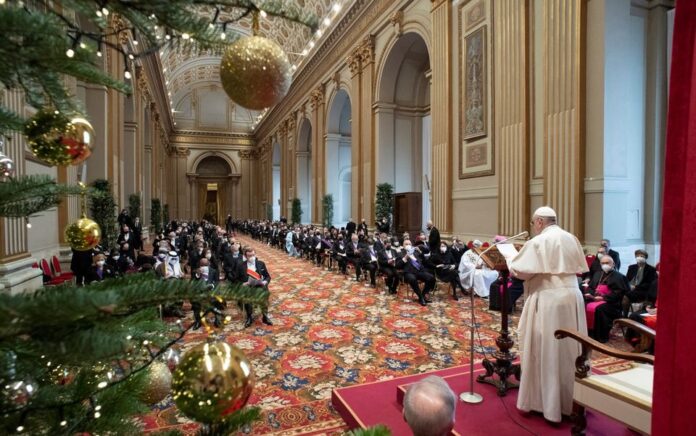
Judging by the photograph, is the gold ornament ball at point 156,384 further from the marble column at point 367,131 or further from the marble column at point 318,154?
the marble column at point 318,154

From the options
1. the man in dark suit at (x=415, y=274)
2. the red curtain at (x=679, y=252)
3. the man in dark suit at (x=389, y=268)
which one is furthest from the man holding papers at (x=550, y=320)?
the man in dark suit at (x=389, y=268)

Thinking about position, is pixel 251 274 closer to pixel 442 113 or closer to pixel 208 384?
pixel 208 384

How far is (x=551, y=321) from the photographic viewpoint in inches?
117

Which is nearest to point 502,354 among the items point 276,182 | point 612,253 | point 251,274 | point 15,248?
point 251,274

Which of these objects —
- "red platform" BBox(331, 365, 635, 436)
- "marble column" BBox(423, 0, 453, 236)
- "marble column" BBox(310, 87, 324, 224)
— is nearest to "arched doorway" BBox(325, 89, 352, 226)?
"marble column" BBox(310, 87, 324, 224)

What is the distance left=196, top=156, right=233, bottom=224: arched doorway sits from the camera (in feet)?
124

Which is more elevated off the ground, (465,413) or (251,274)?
(251,274)

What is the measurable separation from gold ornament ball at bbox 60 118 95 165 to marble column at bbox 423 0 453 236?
11005 millimetres

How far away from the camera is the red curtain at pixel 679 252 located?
1.41 meters

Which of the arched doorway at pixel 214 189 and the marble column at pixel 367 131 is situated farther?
the arched doorway at pixel 214 189

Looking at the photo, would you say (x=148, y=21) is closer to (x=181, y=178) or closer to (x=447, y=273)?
(x=447, y=273)

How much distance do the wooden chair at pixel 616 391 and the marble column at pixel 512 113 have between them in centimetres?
680

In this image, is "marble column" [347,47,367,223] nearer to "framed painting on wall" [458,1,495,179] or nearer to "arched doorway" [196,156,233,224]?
"framed painting on wall" [458,1,495,179]

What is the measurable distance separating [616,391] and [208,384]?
8.36 feet
